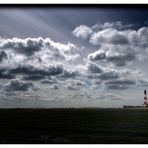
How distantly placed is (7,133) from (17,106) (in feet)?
1.17

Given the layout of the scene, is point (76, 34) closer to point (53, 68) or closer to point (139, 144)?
point (53, 68)

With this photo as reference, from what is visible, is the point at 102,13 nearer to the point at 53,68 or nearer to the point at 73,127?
the point at 53,68

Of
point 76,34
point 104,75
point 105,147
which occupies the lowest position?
point 105,147

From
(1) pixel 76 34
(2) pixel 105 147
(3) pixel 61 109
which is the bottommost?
(2) pixel 105 147

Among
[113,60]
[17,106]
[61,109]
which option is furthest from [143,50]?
[17,106]

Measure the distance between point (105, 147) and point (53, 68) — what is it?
118 cm

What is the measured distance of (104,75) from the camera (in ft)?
20.0

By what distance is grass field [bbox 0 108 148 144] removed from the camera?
232 inches

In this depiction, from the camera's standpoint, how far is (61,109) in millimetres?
6051

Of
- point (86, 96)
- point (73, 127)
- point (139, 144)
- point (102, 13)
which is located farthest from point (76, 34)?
point (139, 144)

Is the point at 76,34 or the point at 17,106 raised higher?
the point at 76,34

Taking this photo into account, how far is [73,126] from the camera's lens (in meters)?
5.99

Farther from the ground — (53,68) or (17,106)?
(53,68)

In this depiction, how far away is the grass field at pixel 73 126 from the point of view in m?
5.89
